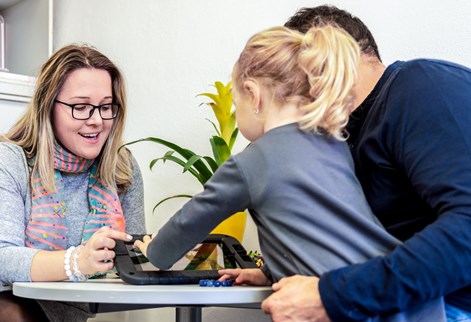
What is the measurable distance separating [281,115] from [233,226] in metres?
0.71

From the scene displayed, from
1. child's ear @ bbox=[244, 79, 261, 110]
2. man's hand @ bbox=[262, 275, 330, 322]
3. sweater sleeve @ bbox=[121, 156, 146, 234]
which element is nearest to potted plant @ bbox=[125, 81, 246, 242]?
sweater sleeve @ bbox=[121, 156, 146, 234]

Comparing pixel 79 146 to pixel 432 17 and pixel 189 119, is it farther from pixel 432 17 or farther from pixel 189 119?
pixel 432 17

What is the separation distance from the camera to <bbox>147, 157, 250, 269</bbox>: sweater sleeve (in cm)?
102

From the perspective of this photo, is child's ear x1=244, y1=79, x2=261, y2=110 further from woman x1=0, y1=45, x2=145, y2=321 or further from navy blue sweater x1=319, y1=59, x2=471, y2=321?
woman x1=0, y1=45, x2=145, y2=321

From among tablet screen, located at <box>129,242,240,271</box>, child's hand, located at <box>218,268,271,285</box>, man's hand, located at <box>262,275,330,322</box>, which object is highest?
man's hand, located at <box>262,275,330,322</box>

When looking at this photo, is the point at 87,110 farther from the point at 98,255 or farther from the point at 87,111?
the point at 98,255

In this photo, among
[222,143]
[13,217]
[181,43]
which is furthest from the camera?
[181,43]

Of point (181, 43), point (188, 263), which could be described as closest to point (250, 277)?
point (188, 263)

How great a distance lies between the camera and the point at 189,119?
7.32 ft

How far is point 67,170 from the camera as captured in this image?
168 centimetres

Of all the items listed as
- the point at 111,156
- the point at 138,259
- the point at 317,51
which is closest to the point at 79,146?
the point at 111,156

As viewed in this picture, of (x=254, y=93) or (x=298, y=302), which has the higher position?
(x=254, y=93)

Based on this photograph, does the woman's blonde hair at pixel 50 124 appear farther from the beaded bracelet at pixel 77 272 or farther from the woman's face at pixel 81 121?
the beaded bracelet at pixel 77 272

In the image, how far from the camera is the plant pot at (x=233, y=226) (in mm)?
1739
